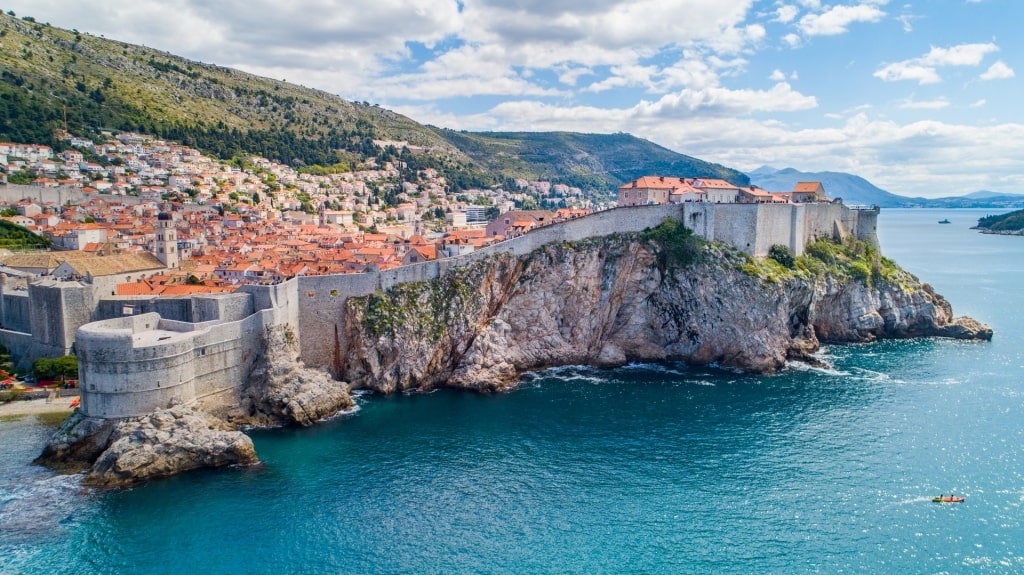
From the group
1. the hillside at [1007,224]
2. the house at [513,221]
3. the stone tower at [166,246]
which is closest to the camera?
the stone tower at [166,246]

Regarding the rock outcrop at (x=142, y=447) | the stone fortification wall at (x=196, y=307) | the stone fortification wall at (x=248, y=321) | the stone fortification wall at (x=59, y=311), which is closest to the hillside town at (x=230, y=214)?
the stone fortification wall at (x=59, y=311)

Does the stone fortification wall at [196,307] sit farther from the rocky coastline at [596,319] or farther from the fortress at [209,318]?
the rocky coastline at [596,319]

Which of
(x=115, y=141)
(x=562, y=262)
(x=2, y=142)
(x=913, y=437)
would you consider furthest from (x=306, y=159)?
(x=913, y=437)

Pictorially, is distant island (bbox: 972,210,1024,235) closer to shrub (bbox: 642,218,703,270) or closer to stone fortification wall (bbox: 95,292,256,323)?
shrub (bbox: 642,218,703,270)

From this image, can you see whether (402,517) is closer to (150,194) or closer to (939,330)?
(939,330)

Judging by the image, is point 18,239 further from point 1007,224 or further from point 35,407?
point 1007,224

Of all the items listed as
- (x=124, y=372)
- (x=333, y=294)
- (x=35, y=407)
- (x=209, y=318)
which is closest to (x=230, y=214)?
(x=333, y=294)

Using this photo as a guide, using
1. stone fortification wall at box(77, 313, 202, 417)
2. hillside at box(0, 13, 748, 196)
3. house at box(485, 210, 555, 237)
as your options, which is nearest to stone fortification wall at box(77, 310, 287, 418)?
stone fortification wall at box(77, 313, 202, 417)
